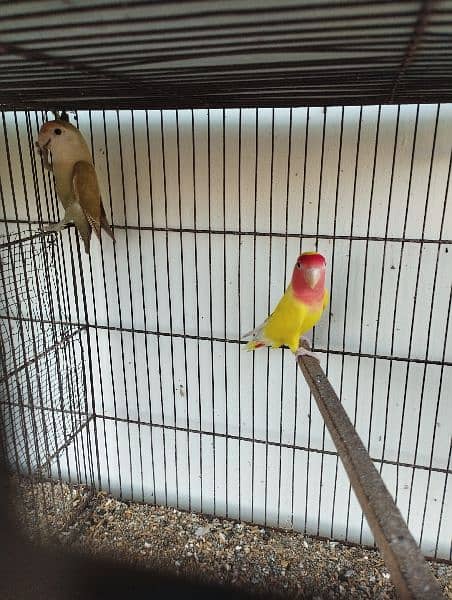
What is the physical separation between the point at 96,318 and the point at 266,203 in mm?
720

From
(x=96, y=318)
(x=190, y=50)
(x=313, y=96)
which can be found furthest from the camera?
(x=96, y=318)

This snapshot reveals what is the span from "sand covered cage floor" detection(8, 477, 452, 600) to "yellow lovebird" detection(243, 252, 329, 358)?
0.79 meters

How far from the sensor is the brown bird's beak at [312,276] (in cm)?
115

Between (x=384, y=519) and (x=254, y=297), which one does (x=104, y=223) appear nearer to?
(x=254, y=297)

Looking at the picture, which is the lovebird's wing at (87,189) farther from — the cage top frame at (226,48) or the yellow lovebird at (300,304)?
the yellow lovebird at (300,304)

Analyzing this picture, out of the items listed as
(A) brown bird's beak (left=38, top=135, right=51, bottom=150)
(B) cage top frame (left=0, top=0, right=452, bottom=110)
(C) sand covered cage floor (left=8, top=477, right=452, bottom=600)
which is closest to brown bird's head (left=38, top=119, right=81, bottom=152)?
(A) brown bird's beak (left=38, top=135, right=51, bottom=150)

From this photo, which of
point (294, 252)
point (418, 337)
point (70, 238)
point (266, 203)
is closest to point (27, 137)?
point (70, 238)

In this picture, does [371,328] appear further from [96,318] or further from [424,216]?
→ [96,318]

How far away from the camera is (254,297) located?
4.86ft

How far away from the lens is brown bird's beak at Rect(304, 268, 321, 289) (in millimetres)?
1150

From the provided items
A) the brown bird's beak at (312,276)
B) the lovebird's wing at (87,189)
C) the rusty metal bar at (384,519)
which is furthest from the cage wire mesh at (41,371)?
the rusty metal bar at (384,519)

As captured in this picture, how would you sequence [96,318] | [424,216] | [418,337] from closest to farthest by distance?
1. [424,216]
2. [418,337]
3. [96,318]

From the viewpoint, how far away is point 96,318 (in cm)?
166

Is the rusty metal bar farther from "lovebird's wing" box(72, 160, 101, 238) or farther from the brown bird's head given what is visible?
the brown bird's head
